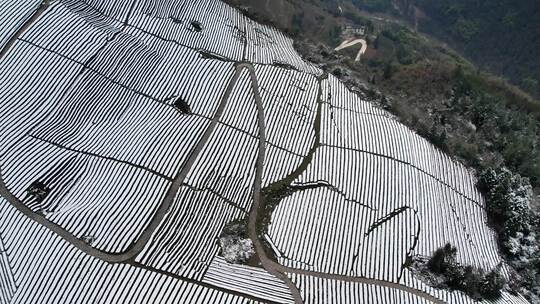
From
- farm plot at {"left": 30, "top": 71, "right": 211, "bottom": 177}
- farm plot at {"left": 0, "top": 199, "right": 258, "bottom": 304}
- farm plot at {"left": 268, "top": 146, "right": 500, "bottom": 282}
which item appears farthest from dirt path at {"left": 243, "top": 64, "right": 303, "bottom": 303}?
farm plot at {"left": 30, "top": 71, "right": 211, "bottom": 177}

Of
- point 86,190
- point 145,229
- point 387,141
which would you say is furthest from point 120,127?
point 387,141

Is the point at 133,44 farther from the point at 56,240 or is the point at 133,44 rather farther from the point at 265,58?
the point at 56,240

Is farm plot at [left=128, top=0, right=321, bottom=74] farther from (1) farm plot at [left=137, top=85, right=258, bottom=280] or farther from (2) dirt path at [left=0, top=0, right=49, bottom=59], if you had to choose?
(1) farm plot at [left=137, top=85, right=258, bottom=280]

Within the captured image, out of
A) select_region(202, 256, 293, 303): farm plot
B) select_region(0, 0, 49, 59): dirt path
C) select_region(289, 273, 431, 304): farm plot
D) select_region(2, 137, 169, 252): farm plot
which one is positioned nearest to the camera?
select_region(202, 256, 293, 303): farm plot

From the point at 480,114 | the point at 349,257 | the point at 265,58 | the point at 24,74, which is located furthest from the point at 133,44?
the point at 480,114

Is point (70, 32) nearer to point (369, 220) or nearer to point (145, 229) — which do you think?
point (145, 229)
